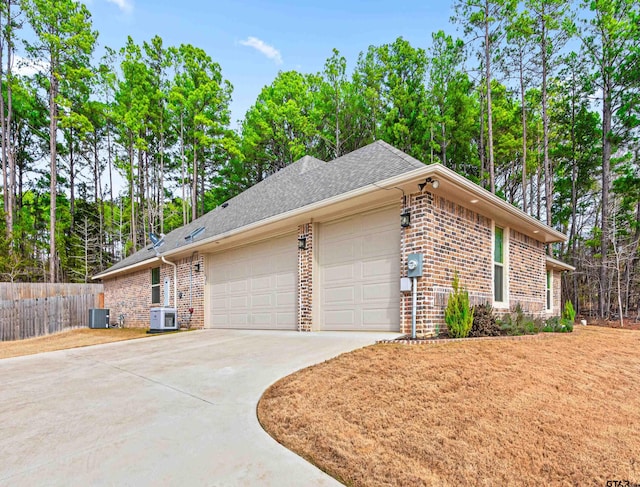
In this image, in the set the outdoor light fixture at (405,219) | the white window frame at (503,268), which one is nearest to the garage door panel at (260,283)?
the outdoor light fixture at (405,219)

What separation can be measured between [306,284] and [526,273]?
5.95 metres

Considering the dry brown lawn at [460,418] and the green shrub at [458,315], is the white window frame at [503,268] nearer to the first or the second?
the green shrub at [458,315]

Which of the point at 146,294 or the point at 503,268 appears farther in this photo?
the point at 146,294

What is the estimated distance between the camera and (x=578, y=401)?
11.8 ft

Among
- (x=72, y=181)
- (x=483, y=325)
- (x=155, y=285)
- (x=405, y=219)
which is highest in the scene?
(x=72, y=181)

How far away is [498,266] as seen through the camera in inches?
347

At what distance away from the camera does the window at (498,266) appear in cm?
859

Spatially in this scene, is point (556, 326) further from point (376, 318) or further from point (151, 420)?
point (151, 420)

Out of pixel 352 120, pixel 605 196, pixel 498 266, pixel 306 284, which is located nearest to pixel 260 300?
pixel 306 284

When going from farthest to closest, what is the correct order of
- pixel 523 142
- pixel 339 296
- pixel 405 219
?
pixel 523 142, pixel 339 296, pixel 405 219

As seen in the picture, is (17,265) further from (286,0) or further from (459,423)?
(459,423)

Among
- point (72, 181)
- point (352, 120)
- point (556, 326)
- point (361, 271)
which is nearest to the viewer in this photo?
point (361, 271)

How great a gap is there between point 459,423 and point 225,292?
9197 mm

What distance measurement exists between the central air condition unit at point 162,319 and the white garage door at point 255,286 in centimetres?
127
